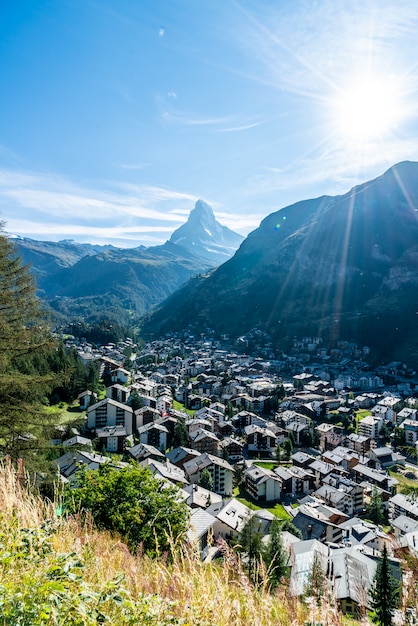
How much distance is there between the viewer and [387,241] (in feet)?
541

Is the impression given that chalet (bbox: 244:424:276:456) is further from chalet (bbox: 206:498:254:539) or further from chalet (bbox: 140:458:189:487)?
chalet (bbox: 206:498:254:539)

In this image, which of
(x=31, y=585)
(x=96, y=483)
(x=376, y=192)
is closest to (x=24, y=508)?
(x=31, y=585)

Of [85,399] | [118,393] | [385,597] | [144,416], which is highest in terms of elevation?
[385,597]

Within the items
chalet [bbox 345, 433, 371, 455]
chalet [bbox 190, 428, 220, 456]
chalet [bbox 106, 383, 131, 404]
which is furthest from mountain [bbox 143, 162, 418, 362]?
chalet [bbox 190, 428, 220, 456]

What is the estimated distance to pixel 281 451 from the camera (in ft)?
160

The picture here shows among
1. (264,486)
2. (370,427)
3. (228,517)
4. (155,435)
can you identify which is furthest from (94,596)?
(370,427)

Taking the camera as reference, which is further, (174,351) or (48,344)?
(174,351)

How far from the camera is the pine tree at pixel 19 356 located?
1151 centimetres

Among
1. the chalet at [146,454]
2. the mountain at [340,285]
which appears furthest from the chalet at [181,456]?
the mountain at [340,285]

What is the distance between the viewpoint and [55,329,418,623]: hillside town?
24.6m

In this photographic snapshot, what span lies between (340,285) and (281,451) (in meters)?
122

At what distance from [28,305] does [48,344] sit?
1837 mm

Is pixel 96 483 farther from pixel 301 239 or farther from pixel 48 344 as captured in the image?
pixel 301 239

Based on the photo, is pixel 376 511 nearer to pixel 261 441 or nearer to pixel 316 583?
pixel 261 441
